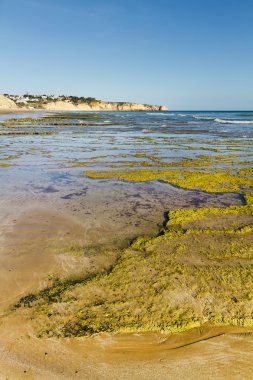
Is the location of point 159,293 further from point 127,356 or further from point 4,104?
point 4,104

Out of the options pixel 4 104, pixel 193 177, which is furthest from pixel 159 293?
pixel 4 104

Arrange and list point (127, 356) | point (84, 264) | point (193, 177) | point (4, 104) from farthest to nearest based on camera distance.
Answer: point (4, 104) → point (193, 177) → point (84, 264) → point (127, 356)

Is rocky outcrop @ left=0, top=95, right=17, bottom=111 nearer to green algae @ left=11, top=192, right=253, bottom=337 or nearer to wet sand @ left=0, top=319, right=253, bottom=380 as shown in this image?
green algae @ left=11, top=192, right=253, bottom=337

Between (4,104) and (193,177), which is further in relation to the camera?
(4,104)

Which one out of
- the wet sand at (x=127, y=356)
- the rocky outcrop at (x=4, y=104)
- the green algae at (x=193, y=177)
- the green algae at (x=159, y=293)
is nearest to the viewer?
the wet sand at (x=127, y=356)

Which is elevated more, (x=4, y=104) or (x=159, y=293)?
(x=4, y=104)

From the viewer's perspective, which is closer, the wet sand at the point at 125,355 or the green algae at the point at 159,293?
the wet sand at the point at 125,355

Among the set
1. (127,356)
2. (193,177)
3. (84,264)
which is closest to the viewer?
(127,356)

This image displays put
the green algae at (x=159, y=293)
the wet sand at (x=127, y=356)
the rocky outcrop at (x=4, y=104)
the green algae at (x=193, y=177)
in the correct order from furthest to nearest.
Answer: the rocky outcrop at (x=4, y=104), the green algae at (x=193, y=177), the green algae at (x=159, y=293), the wet sand at (x=127, y=356)

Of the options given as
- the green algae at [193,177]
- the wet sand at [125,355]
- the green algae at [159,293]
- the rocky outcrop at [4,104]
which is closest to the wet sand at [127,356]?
the wet sand at [125,355]

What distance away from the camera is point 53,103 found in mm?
178000

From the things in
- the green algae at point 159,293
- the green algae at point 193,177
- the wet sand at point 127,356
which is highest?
the green algae at point 193,177

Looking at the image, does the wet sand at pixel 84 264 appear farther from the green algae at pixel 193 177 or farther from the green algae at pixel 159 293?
the green algae at pixel 193 177

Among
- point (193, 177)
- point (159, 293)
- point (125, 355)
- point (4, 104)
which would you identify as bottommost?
point (125, 355)
